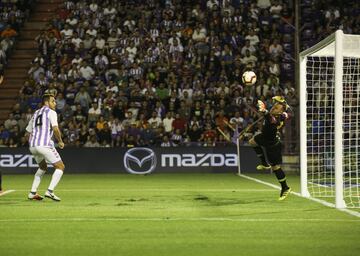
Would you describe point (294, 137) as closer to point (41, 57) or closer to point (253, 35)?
point (253, 35)

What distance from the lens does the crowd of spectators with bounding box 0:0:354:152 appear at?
89.6 ft

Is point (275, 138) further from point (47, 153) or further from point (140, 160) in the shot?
point (140, 160)

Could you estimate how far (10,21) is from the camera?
33938mm

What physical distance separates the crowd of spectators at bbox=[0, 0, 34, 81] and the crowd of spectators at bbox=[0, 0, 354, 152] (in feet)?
5.59

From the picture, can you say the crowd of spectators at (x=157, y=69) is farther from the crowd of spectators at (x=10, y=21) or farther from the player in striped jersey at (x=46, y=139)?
the player in striped jersey at (x=46, y=139)

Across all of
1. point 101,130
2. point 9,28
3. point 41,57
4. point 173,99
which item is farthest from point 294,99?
point 9,28

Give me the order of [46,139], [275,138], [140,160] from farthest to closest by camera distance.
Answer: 1. [140,160]
2. [275,138]
3. [46,139]

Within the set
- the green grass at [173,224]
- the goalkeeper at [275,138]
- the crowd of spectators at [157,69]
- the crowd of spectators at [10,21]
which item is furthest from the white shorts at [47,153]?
the crowd of spectators at [10,21]

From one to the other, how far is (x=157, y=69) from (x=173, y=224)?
19165 millimetres

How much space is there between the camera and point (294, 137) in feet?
85.7

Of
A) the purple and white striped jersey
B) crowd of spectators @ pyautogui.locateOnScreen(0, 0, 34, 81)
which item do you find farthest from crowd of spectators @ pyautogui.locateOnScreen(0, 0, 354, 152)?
the purple and white striped jersey

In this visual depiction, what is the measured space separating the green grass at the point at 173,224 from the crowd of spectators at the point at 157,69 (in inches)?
383

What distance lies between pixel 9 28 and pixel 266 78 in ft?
40.3

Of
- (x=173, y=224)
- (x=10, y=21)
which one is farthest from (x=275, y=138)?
(x=10, y=21)
